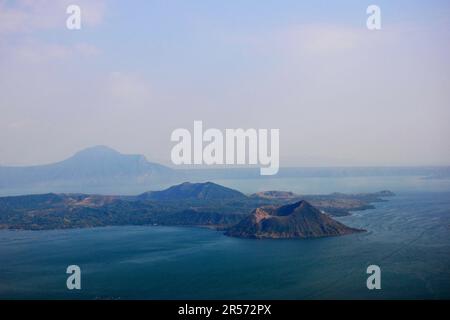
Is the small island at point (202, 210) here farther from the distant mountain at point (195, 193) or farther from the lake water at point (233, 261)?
the lake water at point (233, 261)

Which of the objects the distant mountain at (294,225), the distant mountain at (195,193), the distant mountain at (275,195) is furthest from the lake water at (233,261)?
the distant mountain at (195,193)

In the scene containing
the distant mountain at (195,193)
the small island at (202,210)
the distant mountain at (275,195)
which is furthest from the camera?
the distant mountain at (195,193)

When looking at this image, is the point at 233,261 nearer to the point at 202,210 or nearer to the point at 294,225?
the point at 294,225

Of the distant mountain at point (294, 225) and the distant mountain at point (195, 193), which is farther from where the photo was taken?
the distant mountain at point (195, 193)

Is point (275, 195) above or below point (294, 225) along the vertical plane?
above

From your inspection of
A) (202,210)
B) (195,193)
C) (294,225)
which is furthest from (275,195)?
(195,193)
